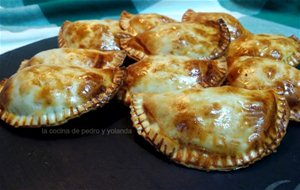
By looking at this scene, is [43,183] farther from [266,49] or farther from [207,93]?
[266,49]

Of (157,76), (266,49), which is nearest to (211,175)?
(157,76)

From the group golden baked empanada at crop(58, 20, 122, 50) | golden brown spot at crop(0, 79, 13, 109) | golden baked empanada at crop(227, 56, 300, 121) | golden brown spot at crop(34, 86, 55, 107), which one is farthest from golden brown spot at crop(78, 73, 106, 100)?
golden baked empanada at crop(227, 56, 300, 121)

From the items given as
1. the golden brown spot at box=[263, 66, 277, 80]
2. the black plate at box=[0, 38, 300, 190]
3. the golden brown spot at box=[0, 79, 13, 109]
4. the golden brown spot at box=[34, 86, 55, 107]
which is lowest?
the black plate at box=[0, 38, 300, 190]

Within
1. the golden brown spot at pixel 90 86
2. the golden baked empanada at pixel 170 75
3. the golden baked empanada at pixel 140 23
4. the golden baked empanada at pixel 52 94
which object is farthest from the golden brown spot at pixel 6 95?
the golden baked empanada at pixel 140 23

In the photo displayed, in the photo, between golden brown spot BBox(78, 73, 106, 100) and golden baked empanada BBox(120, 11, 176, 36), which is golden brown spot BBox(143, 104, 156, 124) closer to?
golden brown spot BBox(78, 73, 106, 100)

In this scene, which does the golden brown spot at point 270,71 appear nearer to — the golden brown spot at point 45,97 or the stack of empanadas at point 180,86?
the stack of empanadas at point 180,86

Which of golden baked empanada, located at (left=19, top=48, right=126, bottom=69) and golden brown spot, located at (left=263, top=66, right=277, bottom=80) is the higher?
golden brown spot, located at (left=263, top=66, right=277, bottom=80)

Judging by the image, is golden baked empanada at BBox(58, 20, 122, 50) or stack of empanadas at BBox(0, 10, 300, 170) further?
golden baked empanada at BBox(58, 20, 122, 50)
